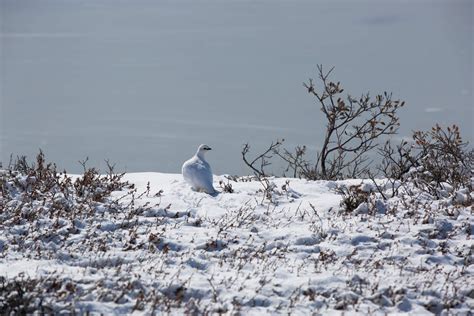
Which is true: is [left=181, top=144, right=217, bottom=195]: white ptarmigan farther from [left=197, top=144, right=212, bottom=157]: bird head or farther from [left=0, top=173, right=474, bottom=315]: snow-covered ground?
[left=197, top=144, right=212, bottom=157]: bird head

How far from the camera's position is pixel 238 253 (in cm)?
877

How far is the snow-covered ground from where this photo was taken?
7.15 m

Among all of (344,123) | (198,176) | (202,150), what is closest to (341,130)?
(344,123)

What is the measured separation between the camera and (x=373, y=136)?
14.9m

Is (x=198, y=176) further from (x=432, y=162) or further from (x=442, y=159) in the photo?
(x=442, y=159)

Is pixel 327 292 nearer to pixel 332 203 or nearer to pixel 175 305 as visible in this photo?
pixel 175 305

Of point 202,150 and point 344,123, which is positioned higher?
point 344,123

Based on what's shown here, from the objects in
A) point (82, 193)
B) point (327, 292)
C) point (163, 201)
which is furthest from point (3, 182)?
point (327, 292)

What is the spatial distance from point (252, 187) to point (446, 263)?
14.1ft

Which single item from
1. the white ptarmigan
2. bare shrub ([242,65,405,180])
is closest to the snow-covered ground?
the white ptarmigan

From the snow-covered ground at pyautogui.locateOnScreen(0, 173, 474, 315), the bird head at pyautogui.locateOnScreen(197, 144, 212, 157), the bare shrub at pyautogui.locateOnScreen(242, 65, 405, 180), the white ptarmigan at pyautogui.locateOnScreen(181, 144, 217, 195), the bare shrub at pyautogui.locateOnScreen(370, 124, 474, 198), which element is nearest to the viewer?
the snow-covered ground at pyautogui.locateOnScreen(0, 173, 474, 315)

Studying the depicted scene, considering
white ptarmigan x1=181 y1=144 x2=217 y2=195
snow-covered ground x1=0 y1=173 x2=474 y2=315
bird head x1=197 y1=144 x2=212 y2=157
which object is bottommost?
snow-covered ground x1=0 y1=173 x2=474 y2=315

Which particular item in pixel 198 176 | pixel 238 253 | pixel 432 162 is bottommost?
pixel 238 253

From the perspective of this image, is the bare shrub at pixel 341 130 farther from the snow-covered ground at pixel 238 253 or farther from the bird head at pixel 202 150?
the snow-covered ground at pixel 238 253
